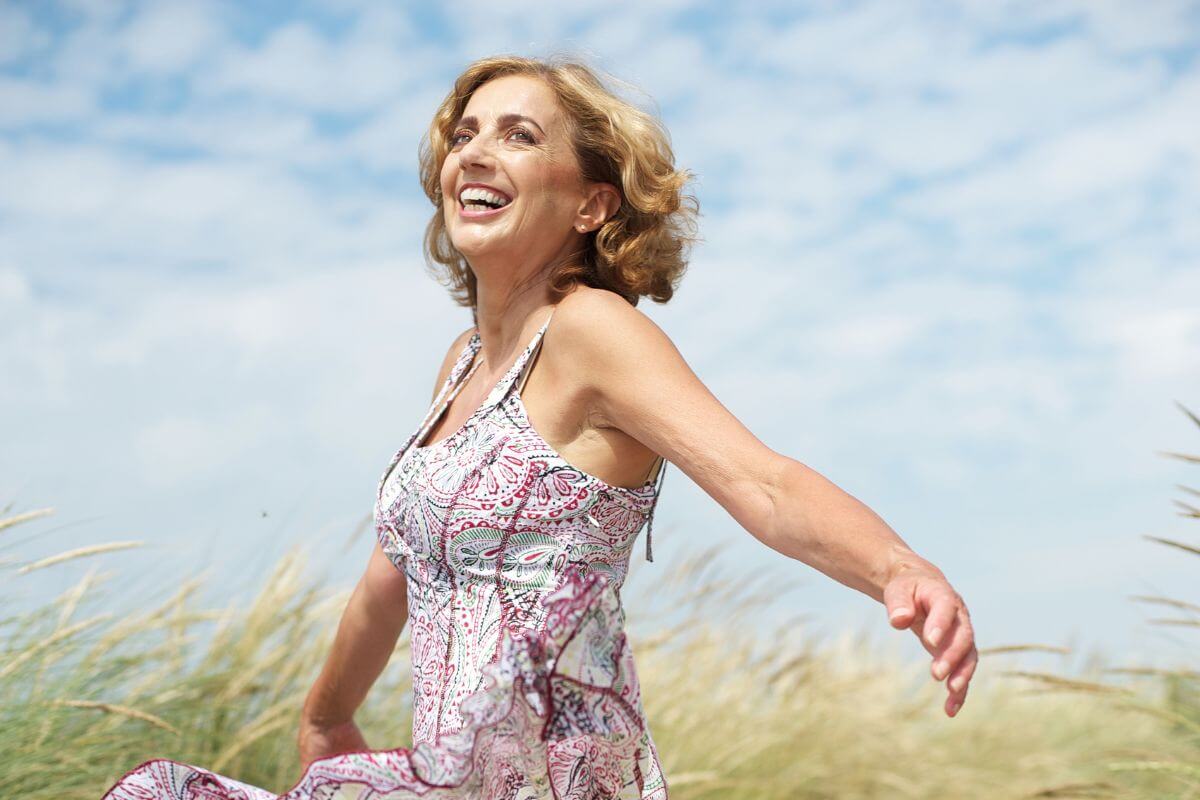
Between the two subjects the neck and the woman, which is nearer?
the woman

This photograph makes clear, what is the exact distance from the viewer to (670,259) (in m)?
2.53

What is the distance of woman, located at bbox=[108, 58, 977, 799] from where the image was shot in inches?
60.9

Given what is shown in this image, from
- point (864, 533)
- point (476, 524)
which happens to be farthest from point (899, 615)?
point (476, 524)

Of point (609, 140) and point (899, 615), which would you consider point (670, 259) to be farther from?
point (899, 615)

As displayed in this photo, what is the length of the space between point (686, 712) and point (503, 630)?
3.15 metres

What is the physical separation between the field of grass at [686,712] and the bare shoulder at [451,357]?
37.7 inches

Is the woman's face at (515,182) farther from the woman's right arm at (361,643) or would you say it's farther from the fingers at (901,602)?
the fingers at (901,602)

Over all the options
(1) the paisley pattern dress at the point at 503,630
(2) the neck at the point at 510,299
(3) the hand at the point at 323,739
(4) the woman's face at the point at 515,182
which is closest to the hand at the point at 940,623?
(1) the paisley pattern dress at the point at 503,630

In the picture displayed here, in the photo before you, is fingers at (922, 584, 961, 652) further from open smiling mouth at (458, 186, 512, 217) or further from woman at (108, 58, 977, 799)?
open smiling mouth at (458, 186, 512, 217)

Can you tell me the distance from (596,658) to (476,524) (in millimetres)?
486

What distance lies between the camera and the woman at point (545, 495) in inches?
60.9

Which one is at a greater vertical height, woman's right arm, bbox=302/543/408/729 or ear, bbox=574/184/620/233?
ear, bbox=574/184/620/233

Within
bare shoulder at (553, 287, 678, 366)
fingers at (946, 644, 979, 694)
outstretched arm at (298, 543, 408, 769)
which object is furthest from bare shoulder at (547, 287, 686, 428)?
outstretched arm at (298, 543, 408, 769)

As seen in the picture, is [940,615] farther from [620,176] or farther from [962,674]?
[620,176]
